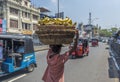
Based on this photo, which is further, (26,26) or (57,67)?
(26,26)

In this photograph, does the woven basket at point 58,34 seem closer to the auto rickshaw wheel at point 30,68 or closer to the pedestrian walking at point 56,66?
the pedestrian walking at point 56,66

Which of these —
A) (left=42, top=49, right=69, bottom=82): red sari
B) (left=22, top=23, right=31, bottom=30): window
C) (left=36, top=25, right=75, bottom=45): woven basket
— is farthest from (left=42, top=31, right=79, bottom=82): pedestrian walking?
(left=22, top=23, right=31, bottom=30): window

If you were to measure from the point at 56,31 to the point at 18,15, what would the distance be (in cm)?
6678

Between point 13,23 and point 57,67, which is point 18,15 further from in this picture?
Result: point 57,67

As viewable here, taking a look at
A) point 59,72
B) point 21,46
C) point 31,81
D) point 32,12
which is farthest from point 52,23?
point 32,12

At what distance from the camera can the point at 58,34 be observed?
510cm

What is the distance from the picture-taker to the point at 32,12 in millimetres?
80750

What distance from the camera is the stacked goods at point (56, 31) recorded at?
511 cm

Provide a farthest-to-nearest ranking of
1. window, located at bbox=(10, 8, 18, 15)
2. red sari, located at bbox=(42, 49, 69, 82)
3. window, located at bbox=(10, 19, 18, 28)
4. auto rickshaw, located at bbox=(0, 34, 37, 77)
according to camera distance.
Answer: window, located at bbox=(10, 8, 18, 15) < window, located at bbox=(10, 19, 18, 28) < auto rickshaw, located at bbox=(0, 34, 37, 77) < red sari, located at bbox=(42, 49, 69, 82)

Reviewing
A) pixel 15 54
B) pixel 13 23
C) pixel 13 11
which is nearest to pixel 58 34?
pixel 15 54

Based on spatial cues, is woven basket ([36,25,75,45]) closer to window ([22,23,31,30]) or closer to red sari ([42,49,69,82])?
red sari ([42,49,69,82])

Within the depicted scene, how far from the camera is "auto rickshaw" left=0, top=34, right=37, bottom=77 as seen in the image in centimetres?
1304

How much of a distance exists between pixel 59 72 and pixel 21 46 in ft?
33.2

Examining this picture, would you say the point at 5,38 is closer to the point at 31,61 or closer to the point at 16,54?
the point at 16,54
